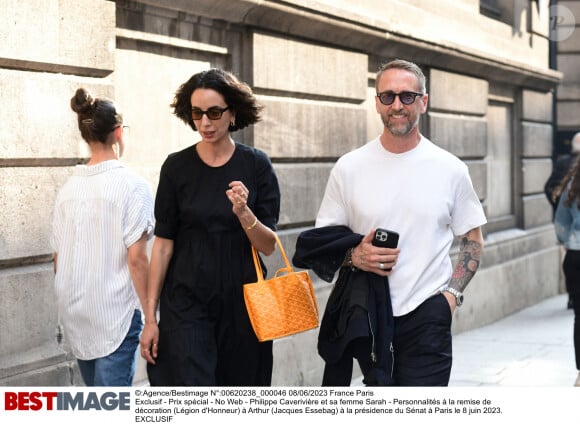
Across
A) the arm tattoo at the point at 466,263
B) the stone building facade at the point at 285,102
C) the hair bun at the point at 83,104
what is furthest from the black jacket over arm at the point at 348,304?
the stone building facade at the point at 285,102

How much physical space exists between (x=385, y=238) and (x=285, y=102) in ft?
13.8

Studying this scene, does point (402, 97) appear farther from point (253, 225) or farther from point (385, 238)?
point (253, 225)

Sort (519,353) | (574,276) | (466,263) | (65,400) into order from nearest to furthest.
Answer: (65,400) < (466,263) < (574,276) < (519,353)

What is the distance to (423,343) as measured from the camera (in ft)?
15.3

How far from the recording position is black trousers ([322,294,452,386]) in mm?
4660

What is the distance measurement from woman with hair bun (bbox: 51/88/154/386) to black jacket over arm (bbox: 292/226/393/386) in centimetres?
71

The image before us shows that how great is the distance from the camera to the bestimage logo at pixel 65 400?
14.6 feet

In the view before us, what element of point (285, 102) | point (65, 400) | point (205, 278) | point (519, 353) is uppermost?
point (285, 102)

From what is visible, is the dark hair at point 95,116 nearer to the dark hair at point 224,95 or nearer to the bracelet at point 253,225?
the dark hair at point 224,95

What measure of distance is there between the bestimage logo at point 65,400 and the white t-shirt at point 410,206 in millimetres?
1078

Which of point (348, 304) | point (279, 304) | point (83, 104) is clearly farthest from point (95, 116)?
point (348, 304)

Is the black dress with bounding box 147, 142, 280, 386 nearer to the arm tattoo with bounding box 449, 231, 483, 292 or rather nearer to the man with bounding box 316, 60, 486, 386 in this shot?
the man with bounding box 316, 60, 486, 386

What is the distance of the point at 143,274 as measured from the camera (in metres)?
4.91

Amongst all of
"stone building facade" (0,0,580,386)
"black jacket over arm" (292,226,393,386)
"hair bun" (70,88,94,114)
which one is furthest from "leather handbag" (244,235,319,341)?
"stone building facade" (0,0,580,386)
